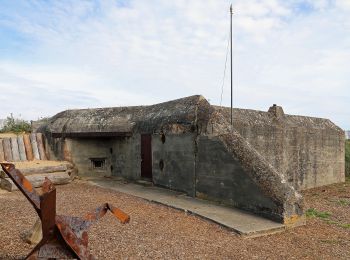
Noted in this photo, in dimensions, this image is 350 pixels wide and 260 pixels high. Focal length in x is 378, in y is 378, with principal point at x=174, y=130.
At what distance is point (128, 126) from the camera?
11.3m

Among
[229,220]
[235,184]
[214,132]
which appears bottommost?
[229,220]

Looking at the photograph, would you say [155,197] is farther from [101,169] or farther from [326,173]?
[326,173]

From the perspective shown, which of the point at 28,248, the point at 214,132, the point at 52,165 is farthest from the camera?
the point at 52,165

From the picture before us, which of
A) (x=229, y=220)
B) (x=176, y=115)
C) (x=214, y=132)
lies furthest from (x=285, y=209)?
(x=176, y=115)

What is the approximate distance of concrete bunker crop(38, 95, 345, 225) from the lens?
7512 mm

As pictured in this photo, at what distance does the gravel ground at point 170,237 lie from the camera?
5090mm

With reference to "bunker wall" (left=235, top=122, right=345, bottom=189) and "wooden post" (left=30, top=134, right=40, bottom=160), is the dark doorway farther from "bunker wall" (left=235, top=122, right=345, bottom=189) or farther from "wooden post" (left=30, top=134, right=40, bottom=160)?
"wooden post" (left=30, top=134, right=40, bottom=160)

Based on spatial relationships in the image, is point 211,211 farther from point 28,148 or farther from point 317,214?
point 28,148

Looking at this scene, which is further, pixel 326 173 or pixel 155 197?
pixel 326 173

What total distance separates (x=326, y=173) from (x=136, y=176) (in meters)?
7.00

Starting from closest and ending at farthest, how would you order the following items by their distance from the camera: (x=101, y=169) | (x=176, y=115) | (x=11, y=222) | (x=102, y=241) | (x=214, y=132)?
1. (x=102, y=241)
2. (x=11, y=222)
3. (x=214, y=132)
4. (x=176, y=115)
5. (x=101, y=169)

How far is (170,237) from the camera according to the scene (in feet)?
19.0

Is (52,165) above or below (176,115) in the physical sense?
below

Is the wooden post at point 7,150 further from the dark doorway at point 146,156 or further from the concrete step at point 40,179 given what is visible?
the dark doorway at point 146,156
